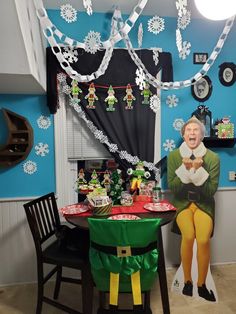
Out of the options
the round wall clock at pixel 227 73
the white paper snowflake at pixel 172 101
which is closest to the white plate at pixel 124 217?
the white paper snowflake at pixel 172 101

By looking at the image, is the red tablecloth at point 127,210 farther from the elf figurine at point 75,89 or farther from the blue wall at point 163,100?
the elf figurine at point 75,89

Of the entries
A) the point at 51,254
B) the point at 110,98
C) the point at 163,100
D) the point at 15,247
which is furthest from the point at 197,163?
the point at 15,247

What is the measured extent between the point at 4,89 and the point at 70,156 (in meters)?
0.86

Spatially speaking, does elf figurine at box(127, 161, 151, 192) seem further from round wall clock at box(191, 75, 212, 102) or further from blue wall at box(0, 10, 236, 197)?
round wall clock at box(191, 75, 212, 102)

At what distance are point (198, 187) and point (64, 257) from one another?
129 cm

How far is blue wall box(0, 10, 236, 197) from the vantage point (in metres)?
2.51

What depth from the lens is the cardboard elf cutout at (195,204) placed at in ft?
7.55

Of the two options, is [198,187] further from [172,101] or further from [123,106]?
[123,106]

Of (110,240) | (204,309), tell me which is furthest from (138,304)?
(204,309)

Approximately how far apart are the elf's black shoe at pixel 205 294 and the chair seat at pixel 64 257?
1.17m

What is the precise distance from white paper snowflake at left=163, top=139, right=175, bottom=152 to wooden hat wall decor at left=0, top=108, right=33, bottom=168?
1.35m

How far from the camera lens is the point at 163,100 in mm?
2668

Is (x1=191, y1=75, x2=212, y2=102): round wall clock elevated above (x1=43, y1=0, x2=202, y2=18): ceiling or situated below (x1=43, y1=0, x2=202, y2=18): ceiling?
below

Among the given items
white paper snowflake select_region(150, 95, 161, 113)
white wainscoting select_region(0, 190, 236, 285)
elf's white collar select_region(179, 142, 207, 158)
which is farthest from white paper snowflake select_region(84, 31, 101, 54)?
white wainscoting select_region(0, 190, 236, 285)
